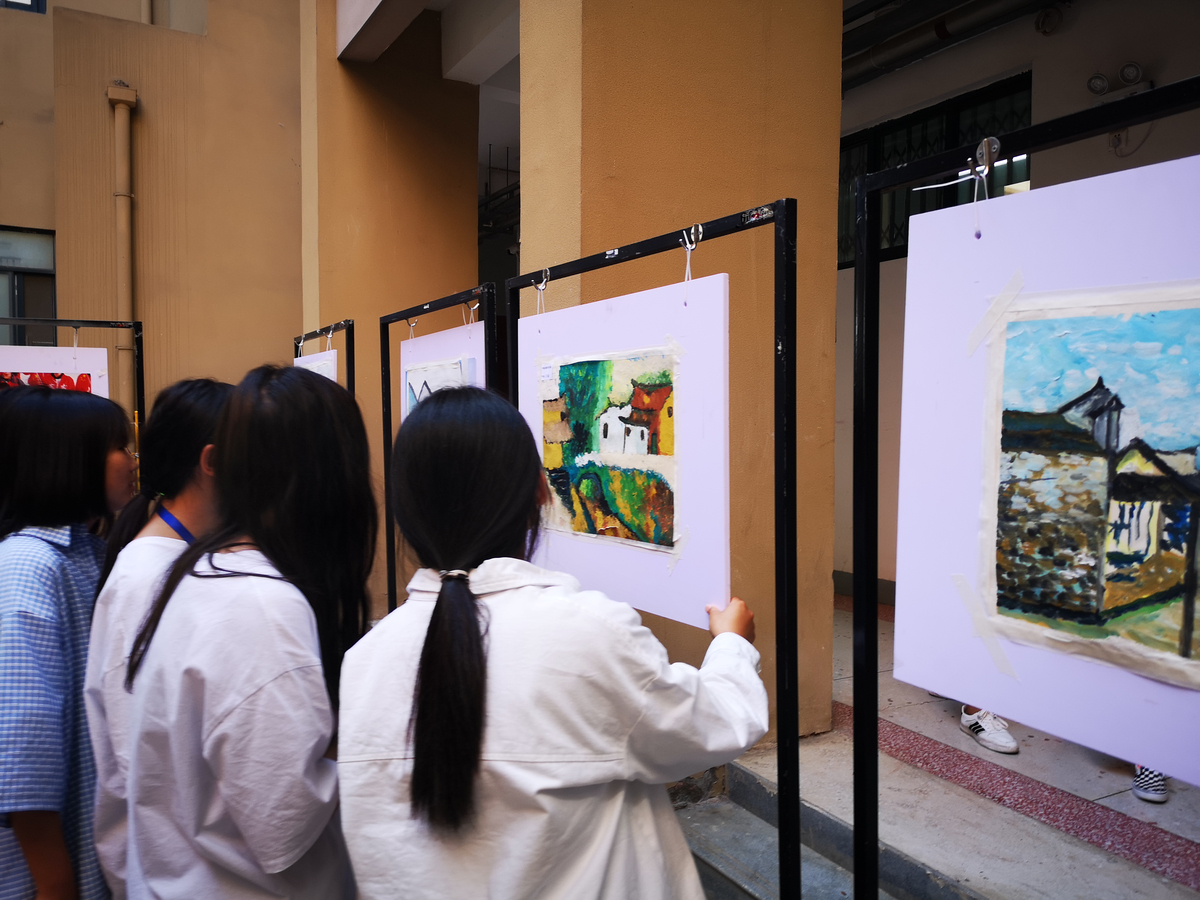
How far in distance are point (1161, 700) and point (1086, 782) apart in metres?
2.03

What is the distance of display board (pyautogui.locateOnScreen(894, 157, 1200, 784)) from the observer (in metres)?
0.92

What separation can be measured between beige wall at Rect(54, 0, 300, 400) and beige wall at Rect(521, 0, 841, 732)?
11.9 ft

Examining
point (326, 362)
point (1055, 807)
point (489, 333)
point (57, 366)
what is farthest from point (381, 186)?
point (1055, 807)

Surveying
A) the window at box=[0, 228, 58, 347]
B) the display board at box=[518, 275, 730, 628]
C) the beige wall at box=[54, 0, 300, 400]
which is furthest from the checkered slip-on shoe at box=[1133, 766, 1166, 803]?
the window at box=[0, 228, 58, 347]

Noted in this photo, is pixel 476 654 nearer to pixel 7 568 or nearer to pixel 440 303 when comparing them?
pixel 7 568

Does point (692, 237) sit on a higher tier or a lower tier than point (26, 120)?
lower

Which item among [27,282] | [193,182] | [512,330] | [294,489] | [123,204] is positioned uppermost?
[193,182]

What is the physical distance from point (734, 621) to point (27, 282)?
6365mm

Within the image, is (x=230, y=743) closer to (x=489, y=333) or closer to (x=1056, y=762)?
(x=489, y=333)

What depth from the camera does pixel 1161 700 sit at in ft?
3.09

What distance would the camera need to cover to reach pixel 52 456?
152 cm

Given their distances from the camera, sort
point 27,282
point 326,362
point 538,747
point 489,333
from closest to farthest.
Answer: point 538,747 < point 489,333 < point 326,362 < point 27,282

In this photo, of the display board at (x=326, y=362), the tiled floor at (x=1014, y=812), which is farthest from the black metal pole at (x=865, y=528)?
the display board at (x=326, y=362)

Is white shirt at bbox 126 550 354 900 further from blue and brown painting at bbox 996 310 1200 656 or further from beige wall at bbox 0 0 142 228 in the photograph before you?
beige wall at bbox 0 0 142 228
